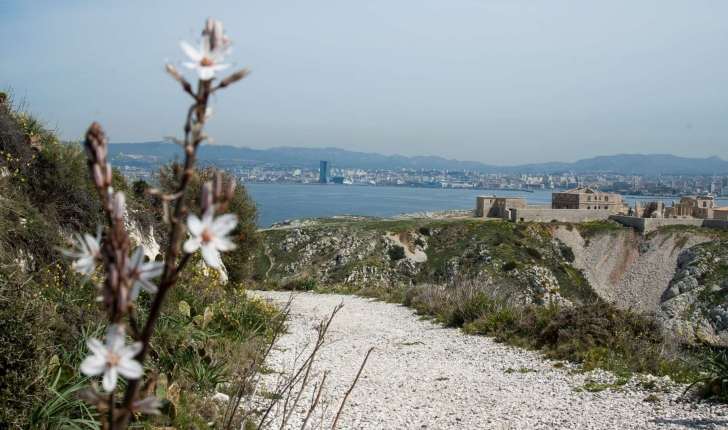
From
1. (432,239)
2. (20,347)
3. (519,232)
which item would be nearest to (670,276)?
(519,232)

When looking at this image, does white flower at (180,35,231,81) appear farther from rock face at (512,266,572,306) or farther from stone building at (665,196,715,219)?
stone building at (665,196,715,219)

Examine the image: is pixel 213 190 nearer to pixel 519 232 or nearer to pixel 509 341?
pixel 509 341

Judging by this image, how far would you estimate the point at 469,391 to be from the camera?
26.1ft

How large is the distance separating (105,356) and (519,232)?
4947cm

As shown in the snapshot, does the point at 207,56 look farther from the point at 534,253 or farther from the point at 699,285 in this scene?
the point at 534,253

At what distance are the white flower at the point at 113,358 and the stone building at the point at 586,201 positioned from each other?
202 ft

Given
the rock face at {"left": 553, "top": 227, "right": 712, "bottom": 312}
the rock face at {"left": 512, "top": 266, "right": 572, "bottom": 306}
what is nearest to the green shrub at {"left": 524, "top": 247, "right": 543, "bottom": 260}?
the rock face at {"left": 512, "top": 266, "right": 572, "bottom": 306}

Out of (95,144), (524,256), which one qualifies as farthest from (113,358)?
(524,256)

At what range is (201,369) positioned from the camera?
7000mm

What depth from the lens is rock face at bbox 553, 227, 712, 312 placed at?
45906 millimetres

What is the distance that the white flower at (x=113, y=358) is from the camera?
3.12 feet

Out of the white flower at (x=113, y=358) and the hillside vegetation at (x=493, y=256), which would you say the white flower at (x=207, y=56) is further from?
the hillside vegetation at (x=493, y=256)

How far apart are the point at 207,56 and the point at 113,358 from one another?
1.84 ft

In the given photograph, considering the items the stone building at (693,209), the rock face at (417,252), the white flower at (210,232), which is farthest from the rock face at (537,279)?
the white flower at (210,232)
